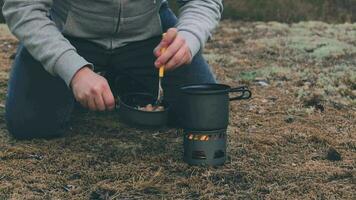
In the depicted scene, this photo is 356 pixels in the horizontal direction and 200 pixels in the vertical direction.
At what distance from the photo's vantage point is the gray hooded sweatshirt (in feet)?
10.7

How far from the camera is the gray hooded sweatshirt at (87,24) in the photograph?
129 inches

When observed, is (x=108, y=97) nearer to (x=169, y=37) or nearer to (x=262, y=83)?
(x=169, y=37)

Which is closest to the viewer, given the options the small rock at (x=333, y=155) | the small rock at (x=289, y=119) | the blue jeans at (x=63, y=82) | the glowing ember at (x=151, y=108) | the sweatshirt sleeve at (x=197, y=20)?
the glowing ember at (x=151, y=108)

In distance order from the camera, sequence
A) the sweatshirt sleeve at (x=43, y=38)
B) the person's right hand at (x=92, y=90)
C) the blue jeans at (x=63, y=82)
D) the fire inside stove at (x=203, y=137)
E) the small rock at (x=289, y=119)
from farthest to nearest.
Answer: the small rock at (x=289, y=119), the blue jeans at (x=63, y=82), the fire inside stove at (x=203, y=137), the sweatshirt sleeve at (x=43, y=38), the person's right hand at (x=92, y=90)

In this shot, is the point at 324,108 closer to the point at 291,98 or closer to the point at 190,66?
the point at 291,98

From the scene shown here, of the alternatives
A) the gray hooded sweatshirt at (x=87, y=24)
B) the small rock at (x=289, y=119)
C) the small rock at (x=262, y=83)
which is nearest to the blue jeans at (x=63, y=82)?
the gray hooded sweatshirt at (x=87, y=24)

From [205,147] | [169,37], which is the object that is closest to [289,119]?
[205,147]

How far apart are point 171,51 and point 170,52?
0.01 metres

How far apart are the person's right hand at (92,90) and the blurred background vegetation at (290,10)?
962 centimetres

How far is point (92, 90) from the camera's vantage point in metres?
3.07

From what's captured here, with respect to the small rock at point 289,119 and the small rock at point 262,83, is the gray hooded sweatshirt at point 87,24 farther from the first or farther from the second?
the small rock at point 262,83

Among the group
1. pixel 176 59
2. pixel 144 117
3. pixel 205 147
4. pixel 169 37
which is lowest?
pixel 205 147

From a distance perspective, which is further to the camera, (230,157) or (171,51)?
(230,157)

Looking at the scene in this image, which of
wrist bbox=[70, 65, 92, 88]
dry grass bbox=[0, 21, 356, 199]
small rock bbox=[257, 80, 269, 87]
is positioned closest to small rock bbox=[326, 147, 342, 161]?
dry grass bbox=[0, 21, 356, 199]
